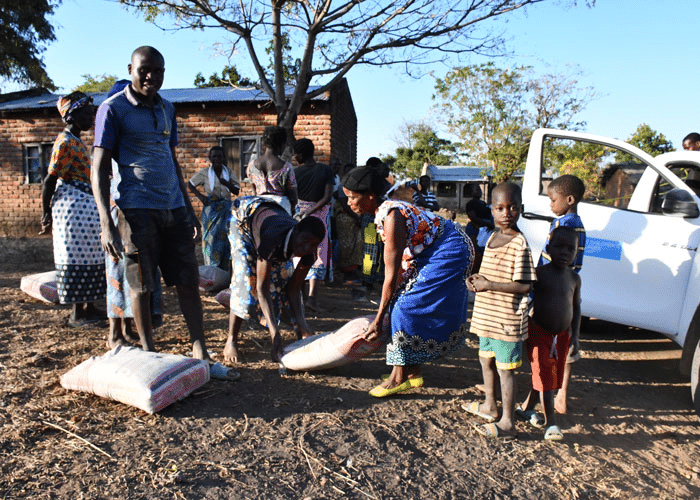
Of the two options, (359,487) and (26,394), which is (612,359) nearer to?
(359,487)

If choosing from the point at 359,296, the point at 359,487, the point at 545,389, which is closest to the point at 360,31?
the point at 359,296

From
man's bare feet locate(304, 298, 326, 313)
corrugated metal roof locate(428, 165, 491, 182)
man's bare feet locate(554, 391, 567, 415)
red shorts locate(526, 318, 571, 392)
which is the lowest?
man's bare feet locate(554, 391, 567, 415)

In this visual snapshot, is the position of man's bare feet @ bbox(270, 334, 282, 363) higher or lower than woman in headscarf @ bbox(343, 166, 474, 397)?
lower

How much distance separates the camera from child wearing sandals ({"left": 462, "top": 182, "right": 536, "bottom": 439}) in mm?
2771

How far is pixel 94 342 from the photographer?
4.07 meters

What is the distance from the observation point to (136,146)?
10.6ft

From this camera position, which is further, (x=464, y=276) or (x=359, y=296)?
(x=359, y=296)

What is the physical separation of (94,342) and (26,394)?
3.45 feet

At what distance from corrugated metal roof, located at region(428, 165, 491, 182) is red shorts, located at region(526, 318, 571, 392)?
39372mm

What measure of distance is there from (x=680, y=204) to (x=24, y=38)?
20.7 metres

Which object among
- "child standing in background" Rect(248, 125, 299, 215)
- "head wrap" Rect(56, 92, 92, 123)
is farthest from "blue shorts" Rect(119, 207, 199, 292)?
"head wrap" Rect(56, 92, 92, 123)

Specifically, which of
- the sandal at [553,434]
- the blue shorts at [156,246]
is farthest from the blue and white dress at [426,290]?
the blue shorts at [156,246]

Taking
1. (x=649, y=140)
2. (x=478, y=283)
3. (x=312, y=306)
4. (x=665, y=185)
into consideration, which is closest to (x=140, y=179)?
(x=478, y=283)

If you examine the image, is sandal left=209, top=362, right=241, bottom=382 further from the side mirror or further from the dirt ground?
the side mirror
